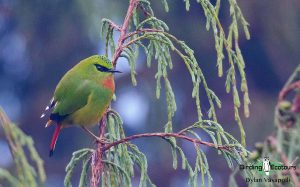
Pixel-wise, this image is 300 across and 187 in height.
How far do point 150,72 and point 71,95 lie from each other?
10763 mm

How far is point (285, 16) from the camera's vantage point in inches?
577

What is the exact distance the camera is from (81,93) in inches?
173

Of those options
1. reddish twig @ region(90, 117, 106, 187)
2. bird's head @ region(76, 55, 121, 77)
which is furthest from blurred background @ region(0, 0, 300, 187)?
reddish twig @ region(90, 117, 106, 187)

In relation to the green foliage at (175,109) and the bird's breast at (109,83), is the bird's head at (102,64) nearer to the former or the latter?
the bird's breast at (109,83)

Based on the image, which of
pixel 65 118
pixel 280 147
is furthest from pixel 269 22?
pixel 280 147

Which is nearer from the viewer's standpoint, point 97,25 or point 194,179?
point 194,179

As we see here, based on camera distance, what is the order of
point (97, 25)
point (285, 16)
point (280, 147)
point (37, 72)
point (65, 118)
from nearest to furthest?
point (280, 147), point (65, 118), point (97, 25), point (285, 16), point (37, 72)

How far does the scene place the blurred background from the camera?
14.4 meters

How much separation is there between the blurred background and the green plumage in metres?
9.11

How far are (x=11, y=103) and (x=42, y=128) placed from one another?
778 mm

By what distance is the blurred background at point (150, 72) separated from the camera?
47.4ft

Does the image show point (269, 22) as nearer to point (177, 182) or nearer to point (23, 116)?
point (177, 182)

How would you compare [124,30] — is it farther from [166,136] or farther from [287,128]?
[287,128]

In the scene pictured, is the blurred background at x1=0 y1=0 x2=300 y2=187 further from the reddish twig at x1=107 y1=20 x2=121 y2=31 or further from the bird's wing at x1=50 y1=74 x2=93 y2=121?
the reddish twig at x1=107 y1=20 x2=121 y2=31
